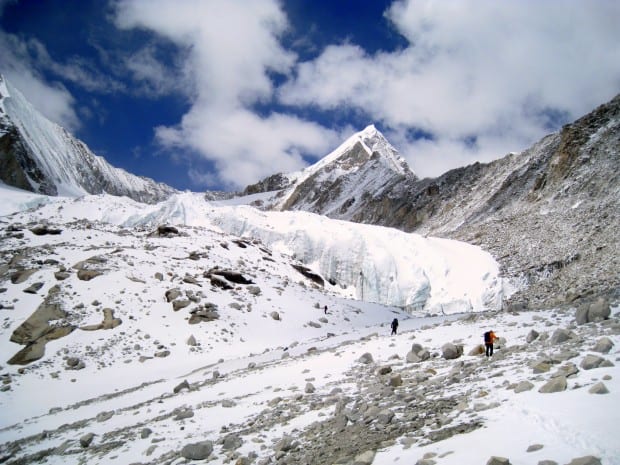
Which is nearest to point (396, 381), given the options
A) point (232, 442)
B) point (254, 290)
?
point (232, 442)

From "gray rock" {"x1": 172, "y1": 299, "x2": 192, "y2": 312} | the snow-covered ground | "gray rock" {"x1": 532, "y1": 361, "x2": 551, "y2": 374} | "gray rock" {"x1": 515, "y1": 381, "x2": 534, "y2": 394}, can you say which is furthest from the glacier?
"gray rock" {"x1": 515, "y1": 381, "x2": 534, "y2": 394}

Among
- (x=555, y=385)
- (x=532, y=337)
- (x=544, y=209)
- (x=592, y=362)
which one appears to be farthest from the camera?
(x=544, y=209)

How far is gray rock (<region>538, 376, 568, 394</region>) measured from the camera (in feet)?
22.0

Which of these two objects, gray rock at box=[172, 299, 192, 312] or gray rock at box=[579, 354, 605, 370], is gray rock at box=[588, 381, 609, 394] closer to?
gray rock at box=[579, 354, 605, 370]

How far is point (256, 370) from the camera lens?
16.2 meters

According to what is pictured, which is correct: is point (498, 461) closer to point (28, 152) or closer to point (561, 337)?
point (561, 337)

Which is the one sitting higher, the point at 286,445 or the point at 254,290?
the point at 254,290

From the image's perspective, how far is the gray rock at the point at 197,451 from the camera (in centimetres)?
802

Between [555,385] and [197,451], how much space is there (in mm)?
6572

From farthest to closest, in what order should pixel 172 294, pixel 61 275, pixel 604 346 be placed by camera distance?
1. pixel 172 294
2. pixel 61 275
3. pixel 604 346

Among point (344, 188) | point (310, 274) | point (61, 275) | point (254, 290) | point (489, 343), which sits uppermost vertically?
point (344, 188)

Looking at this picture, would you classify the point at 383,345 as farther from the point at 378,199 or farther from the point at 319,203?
the point at 319,203

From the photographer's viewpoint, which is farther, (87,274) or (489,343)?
(87,274)

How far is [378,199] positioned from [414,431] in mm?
115533
